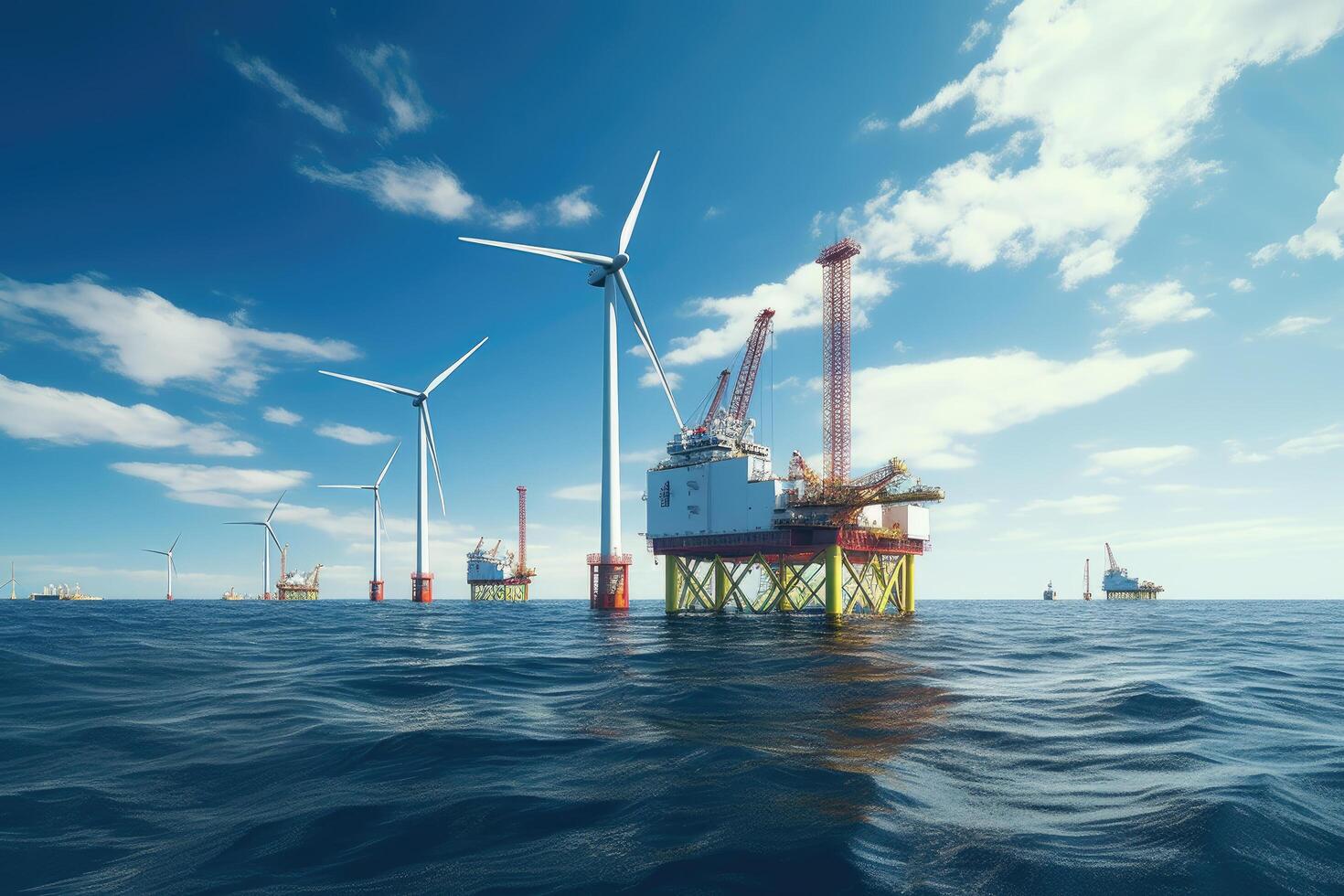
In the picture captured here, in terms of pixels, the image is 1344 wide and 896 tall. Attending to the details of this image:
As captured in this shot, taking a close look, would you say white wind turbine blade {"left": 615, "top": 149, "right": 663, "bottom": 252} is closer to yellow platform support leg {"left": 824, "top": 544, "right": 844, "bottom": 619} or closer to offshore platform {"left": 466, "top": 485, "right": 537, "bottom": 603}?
yellow platform support leg {"left": 824, "top": 544, "right": 844, "bottom": 619}

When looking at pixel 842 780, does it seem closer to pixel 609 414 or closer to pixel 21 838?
pixel 21 838

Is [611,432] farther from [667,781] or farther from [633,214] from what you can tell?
[667,781]

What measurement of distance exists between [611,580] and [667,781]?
62555 millimetres

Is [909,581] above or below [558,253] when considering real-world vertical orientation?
below

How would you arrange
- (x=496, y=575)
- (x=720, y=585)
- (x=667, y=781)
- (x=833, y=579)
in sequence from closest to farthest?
(x=667, y=781)
(x=833, y=579)
(x=720, y=585)
(x=496, y=575)

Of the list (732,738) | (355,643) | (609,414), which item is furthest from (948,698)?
(609,414)

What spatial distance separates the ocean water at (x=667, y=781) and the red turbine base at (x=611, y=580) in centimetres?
4739

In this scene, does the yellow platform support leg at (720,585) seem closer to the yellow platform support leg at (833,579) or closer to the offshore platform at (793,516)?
the offshore platform at (793,516)

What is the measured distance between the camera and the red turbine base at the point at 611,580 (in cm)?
7350

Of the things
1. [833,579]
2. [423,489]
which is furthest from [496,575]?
[833,579]

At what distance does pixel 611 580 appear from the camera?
73.6m

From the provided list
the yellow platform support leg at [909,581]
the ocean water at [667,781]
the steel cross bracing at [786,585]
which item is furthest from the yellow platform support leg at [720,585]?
the ocean water at [667,781]

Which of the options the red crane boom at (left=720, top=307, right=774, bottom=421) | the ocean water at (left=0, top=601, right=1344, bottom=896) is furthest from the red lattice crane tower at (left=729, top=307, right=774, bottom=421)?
the ocean water at (left=0, top=601, right=1344, bottom=896)

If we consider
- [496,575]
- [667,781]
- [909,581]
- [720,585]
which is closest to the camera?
[667,781]
